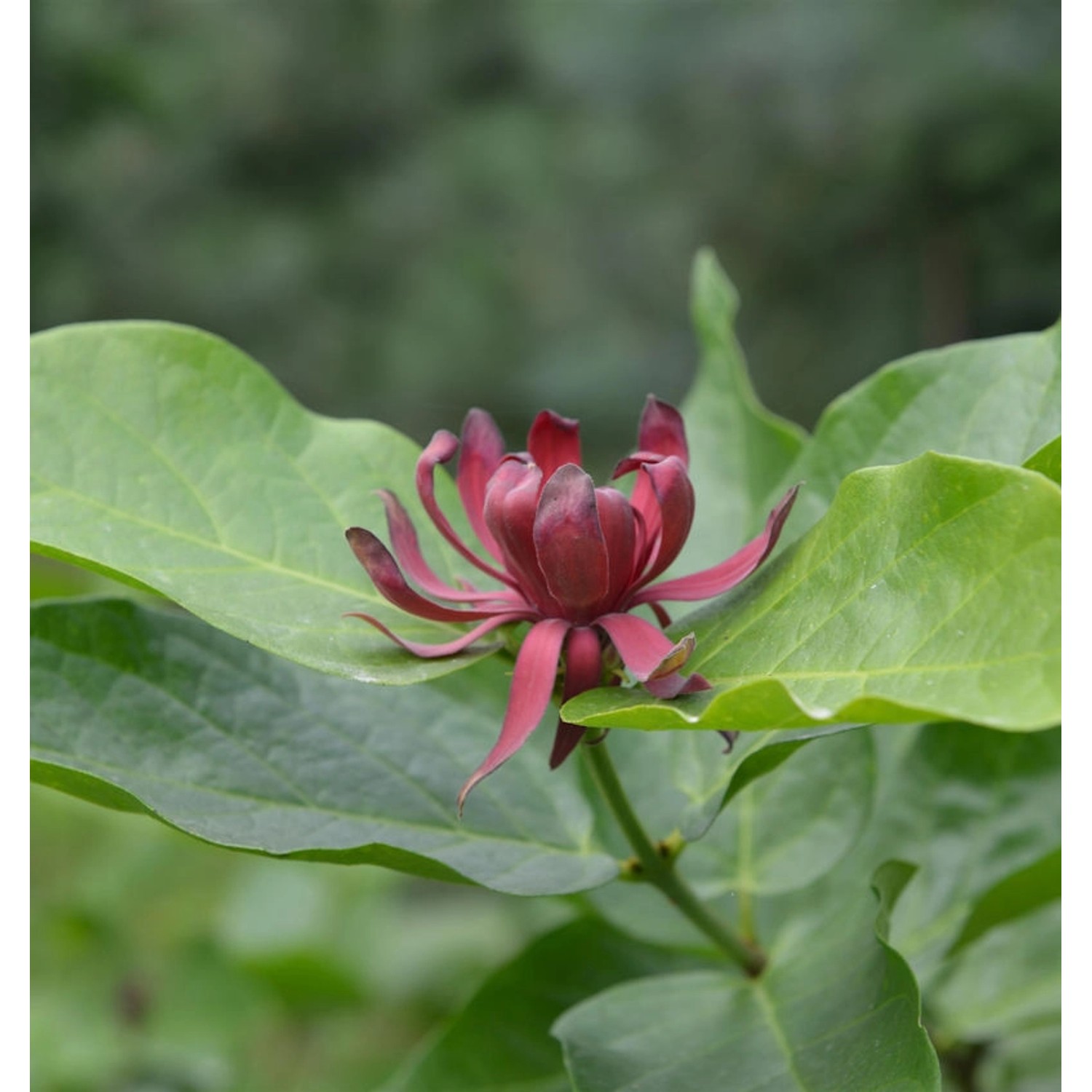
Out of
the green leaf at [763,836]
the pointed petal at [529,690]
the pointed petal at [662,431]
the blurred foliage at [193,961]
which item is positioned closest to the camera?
the pointed petal at [529,690]

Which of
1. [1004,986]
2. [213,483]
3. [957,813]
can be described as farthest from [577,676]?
[1004,986]

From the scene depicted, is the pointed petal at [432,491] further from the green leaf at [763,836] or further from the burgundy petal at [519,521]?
the green leaf at [763,836]

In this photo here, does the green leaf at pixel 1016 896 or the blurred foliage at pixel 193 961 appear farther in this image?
the blurred foliage at pixel 193 961

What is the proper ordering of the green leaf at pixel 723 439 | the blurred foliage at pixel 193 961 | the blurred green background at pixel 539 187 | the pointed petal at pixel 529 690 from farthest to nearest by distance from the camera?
the blurred green background at pixel 539 187 < the blurred foliage at pixel 193 961 < the green leaf at pixel 723 439 < the pointed petal at pixel 529 690

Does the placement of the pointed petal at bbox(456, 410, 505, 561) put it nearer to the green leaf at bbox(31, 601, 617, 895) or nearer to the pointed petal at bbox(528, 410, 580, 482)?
the pointed petal at bbox(528, 410, 580, 482)

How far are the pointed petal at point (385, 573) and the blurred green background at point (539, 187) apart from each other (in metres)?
2.67

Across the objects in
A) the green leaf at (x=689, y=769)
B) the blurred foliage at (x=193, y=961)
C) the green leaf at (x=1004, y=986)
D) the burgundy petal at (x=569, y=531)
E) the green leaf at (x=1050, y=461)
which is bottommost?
the blurred foliage at (x=193, y=961)

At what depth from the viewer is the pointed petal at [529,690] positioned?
498mm

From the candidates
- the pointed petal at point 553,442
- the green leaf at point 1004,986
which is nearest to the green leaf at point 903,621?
the pointed petal at point 553,442

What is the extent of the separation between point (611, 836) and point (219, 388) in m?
0.32

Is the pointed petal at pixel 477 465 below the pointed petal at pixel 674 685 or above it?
above

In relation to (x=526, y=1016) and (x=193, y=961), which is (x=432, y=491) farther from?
(x=193, y=961)

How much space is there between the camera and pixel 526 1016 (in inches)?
29.2

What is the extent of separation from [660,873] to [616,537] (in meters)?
0.19
